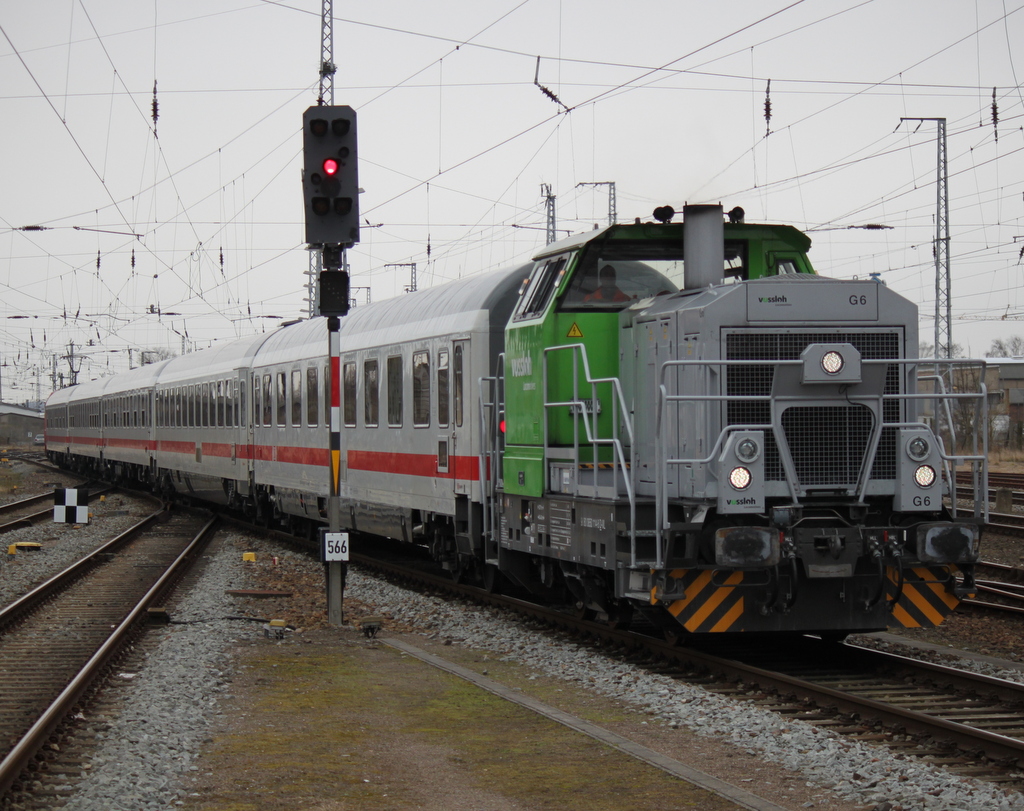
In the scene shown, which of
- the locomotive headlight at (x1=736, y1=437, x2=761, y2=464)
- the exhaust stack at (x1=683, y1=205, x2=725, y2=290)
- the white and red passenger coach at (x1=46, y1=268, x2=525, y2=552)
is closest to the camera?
the locomotive headlight at (x1=736, y1=437, x2=761, y2=464)

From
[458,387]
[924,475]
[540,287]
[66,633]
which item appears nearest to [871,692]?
[924,475]

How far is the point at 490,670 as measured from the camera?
982 centimetres

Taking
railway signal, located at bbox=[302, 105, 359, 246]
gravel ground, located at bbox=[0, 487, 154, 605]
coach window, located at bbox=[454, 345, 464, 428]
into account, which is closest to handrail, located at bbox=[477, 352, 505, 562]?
coach window, located at bbox=[454, 345, 464, 428]

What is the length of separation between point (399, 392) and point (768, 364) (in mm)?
7128

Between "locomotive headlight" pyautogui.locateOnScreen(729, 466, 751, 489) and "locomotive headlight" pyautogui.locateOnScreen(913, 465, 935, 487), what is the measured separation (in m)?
1.42

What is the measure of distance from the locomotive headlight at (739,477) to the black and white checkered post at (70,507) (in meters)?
20.1

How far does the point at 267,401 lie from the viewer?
21953 mm

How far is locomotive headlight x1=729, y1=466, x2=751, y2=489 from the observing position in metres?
8.70

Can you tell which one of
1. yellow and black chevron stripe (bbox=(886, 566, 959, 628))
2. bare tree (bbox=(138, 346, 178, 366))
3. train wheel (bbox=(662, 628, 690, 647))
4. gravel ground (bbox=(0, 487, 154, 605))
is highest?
bare tree (bbox=(138, 346, 178, 366))

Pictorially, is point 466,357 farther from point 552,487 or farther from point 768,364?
point 768,364

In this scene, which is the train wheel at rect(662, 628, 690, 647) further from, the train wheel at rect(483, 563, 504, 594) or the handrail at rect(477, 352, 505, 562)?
the train wheel at rect(483, 563, 504, 594)

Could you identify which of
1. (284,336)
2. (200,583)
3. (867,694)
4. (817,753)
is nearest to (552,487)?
(867,694)

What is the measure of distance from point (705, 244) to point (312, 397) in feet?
33.3

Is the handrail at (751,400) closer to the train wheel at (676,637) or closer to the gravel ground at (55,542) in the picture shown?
the train wheel at (676,637)
